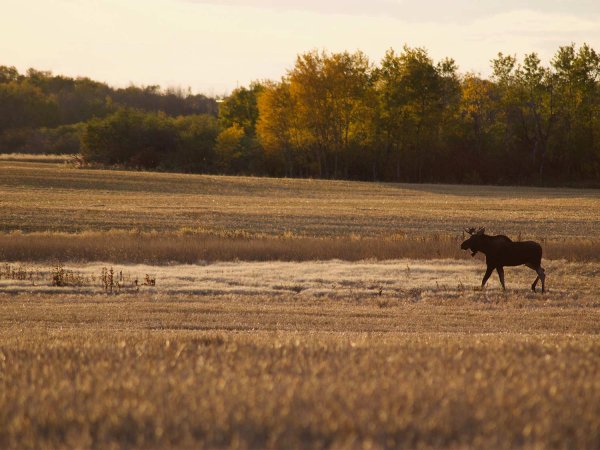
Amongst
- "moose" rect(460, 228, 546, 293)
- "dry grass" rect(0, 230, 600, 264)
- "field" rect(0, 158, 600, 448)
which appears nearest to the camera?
"field" rect(0, 158, 600, 448)

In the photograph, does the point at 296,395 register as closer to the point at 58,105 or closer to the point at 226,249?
the point at 226,249

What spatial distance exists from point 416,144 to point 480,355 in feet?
302

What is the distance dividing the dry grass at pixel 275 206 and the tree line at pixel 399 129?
50.3 ft

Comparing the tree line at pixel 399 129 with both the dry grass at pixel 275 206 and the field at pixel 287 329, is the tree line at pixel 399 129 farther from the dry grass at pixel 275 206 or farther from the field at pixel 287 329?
the field at pixel 287 329

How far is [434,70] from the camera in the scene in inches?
3661

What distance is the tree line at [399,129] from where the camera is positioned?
94062 millimetres

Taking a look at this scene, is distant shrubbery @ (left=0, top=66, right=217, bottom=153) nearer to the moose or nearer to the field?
the field

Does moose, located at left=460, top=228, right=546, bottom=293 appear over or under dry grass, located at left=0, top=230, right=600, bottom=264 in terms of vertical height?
over

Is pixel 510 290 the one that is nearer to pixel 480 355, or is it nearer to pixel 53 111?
pixel 480 355

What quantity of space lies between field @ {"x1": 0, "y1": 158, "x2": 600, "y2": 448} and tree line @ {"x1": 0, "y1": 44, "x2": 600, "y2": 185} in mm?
39019

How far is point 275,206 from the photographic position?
182 feet

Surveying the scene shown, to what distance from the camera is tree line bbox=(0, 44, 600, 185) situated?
94.1 metres

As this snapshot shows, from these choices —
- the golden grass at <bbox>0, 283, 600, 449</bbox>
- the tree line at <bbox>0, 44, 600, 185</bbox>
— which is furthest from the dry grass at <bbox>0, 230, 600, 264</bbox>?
the tree line at <bbox>0, 44, 600, 185</bbox>

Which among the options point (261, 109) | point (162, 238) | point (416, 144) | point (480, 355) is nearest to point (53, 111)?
point (261, 109)
